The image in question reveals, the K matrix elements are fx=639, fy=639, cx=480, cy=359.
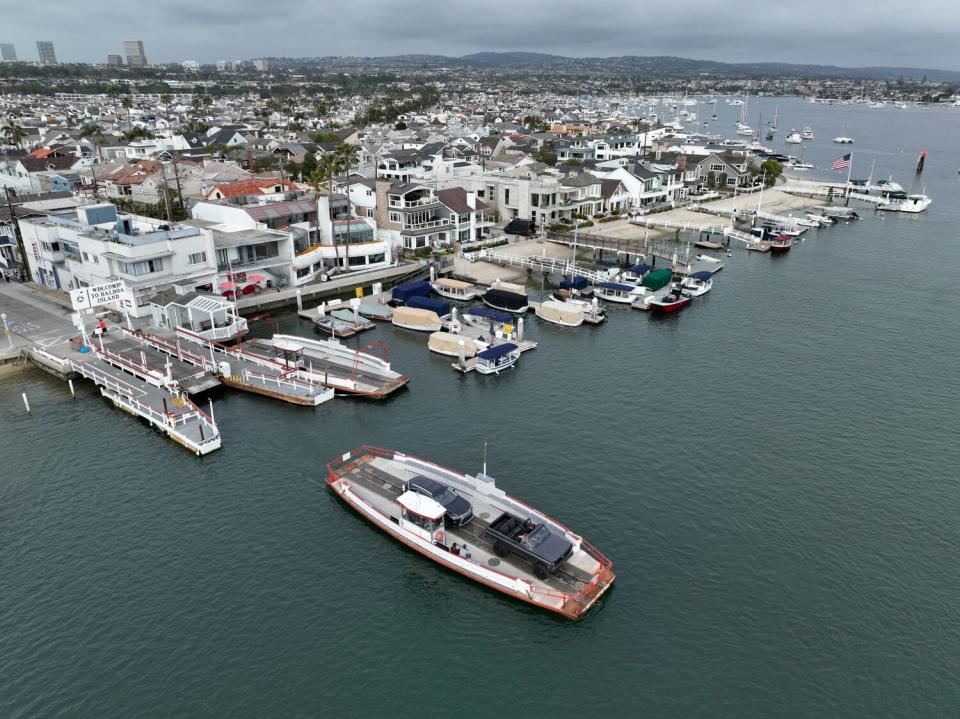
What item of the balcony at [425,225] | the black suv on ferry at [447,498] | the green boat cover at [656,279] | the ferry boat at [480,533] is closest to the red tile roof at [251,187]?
the balcony at [425,225]

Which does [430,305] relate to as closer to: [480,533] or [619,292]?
[619,292]

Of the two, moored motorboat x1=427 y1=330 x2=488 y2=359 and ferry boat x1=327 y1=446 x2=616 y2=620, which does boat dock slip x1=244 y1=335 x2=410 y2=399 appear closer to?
moored motorboat x1=427 y1=330 x2=488 y2=359

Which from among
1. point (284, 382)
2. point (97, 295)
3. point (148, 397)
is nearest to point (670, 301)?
point (284, 382)

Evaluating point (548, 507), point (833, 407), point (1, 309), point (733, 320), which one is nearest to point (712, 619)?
point (548, 507)

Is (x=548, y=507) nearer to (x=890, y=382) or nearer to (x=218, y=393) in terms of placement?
(x=218, y=393)

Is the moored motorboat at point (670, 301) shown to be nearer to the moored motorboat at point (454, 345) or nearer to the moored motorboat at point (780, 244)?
the moored motorboat at point (454, 345)

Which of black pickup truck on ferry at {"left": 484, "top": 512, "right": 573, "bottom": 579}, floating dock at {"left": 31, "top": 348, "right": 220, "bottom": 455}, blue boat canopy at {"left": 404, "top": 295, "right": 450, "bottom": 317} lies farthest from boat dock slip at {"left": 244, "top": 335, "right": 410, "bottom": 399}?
black pickup truck on ferry at {"left": 484, "top": 512, "right": 573, "bottom": 579}
